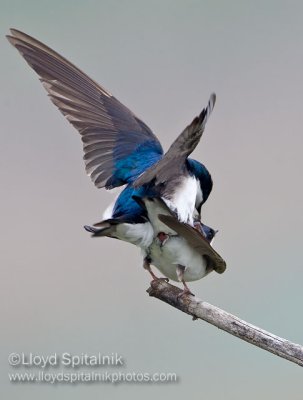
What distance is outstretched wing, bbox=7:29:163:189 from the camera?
10.2ft

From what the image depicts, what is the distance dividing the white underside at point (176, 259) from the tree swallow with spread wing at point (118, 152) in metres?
0.05

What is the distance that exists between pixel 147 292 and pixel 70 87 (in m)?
0.87

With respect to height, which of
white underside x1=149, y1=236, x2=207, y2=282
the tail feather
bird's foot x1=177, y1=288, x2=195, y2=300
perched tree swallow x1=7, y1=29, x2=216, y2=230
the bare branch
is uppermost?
perched tree swallow x1=7, y1=29, x2=216, y2=230

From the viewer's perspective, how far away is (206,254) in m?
2.71

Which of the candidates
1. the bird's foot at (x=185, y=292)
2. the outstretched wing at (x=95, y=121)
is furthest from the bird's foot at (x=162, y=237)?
the outstretched wing at (x=95, y=121)

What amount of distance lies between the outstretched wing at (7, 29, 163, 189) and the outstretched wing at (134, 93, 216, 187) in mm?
493

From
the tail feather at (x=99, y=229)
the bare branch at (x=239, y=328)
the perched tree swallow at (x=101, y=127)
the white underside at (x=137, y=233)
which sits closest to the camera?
the bare branch at (x=239, y=328)

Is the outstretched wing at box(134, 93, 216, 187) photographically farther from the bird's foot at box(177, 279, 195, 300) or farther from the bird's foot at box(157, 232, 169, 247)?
the bird's foot at box(177, 279, 195, 300)

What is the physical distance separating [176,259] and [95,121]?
752 millimetres

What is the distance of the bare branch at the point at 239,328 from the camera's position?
2137 millimetres

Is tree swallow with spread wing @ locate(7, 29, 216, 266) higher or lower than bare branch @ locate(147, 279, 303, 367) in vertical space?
higher

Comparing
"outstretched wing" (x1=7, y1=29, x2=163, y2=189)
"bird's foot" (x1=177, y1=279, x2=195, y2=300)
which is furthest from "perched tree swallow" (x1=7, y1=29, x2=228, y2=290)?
"bird's foot" (x1=177, y1=279, x2=195, y2=300)

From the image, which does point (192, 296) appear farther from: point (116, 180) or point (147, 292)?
point (116, 180)

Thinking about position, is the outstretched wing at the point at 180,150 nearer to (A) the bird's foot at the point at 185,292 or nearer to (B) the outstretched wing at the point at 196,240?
(B) the outstretched wing at the point at 196,240
